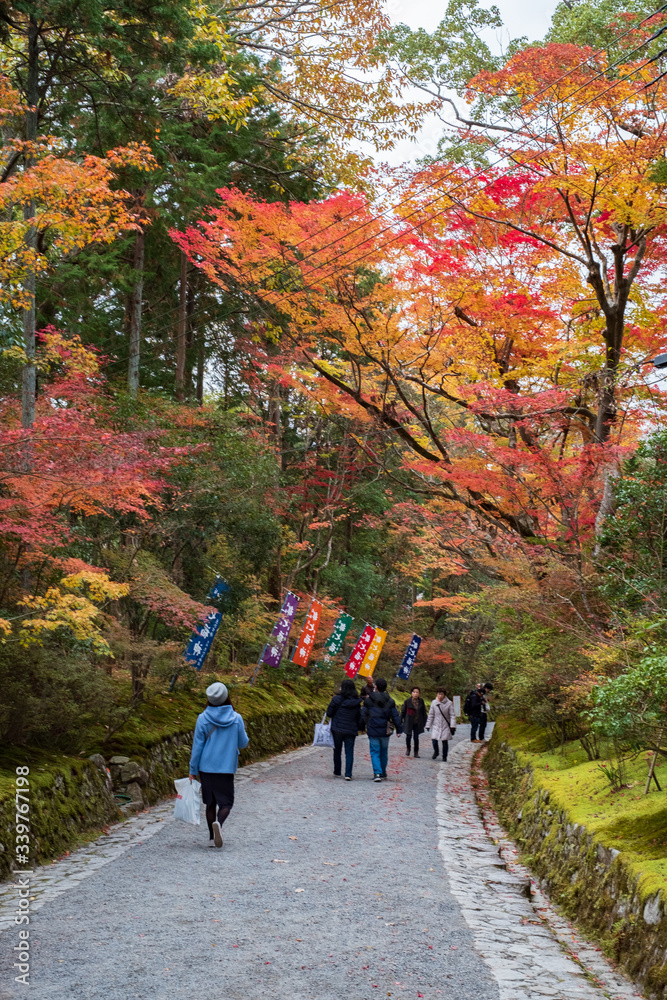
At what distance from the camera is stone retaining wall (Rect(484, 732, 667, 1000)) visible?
475 centimetres

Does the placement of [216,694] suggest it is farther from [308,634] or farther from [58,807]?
[308,634]

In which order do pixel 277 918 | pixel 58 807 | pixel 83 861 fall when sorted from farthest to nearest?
pixel 58 807
pixel 83 861
pixel 277 918

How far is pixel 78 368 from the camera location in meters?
12.6

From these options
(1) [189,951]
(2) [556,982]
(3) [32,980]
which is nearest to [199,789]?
(1) [189,951]

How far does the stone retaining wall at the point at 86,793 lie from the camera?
23.2 feet

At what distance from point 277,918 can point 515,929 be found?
5.77ft

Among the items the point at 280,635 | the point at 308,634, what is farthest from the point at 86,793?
the point at 308,634

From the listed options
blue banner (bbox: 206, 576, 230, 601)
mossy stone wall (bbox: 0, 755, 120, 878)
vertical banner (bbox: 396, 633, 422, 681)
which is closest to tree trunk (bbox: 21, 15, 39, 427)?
mossy stone wall (bbox: 0, 755, 120, 878)

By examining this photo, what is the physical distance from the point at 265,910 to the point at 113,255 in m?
12.8

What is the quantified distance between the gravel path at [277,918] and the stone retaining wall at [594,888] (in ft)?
Result: 1.12

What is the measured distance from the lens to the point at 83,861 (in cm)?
709

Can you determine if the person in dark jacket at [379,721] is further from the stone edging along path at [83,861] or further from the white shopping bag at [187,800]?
the white shopping bag at [187,800]

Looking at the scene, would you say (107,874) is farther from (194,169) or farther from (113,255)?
(194,169)

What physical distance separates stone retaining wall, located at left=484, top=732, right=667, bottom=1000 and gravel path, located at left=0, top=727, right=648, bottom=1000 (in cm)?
34
